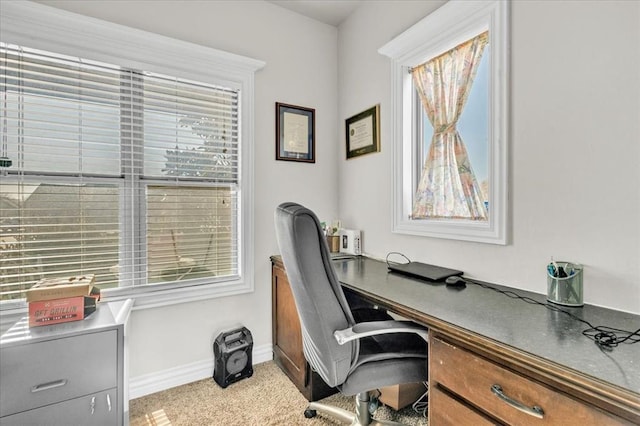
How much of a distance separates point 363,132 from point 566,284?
5.41 ft

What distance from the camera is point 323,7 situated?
244 centimetres

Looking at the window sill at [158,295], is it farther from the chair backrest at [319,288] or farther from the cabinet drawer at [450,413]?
the cabinet drawer at [450,413]

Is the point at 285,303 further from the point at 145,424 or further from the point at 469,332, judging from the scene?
the point at 469,332

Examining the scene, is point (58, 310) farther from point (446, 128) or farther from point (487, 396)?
point (446, 128)

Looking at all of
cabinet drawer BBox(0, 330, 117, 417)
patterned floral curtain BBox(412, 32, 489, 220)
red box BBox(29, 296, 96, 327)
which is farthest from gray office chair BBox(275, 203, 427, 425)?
red box BBox(29, 296, 96, 327)

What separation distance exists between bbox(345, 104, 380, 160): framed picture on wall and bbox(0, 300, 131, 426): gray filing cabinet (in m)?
1.89

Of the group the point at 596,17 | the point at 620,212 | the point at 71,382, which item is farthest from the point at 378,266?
the point at 71,382

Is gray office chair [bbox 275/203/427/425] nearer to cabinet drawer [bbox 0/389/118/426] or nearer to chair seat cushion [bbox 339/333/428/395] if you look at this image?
chair seat cushion [bbox 339/333/428/395]

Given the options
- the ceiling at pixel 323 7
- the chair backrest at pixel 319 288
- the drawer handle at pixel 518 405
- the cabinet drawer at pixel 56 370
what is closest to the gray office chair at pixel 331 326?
the chair backrest at pixel 319 288

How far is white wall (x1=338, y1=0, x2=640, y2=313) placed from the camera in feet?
3.60

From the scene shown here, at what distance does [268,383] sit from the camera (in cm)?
207

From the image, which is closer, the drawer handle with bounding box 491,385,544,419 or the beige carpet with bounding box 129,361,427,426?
the drawer handle with bounding box 491,385,544,419

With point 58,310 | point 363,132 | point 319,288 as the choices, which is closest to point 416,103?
point 363,132

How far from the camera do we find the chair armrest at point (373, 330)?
1.14 meters
